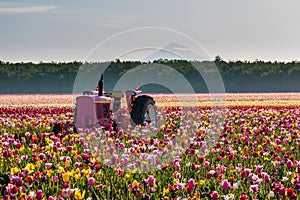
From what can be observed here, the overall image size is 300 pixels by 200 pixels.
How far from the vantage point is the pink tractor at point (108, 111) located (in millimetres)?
11102

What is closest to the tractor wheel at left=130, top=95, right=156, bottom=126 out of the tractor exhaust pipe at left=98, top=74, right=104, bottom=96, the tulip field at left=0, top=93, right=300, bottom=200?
the tulip field at left=0, top=93, right=300, bottom=200

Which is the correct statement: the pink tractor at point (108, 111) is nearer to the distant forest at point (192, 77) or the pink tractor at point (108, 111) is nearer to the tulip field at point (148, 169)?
the tulip field at point (148, 169)

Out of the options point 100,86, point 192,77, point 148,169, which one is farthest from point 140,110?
point 192,77

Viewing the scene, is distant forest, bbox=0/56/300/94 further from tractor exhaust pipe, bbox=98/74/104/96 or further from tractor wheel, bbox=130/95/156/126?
tractor exhaust pipe, bbox=98/74/104/96

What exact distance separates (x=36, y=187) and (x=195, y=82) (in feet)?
175

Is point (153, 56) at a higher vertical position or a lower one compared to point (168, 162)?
higher

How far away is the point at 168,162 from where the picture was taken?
26.2 ft

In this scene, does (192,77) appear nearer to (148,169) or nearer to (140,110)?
(140,110)

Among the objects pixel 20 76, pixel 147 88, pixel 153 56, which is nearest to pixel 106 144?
pixel 153 56

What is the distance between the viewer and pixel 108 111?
38.2 ft

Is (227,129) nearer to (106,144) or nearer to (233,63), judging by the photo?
(106,144)

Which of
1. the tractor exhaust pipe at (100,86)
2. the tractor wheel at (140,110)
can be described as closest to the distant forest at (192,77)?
the tractor wheel at (140,110)

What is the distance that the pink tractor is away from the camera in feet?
36.4

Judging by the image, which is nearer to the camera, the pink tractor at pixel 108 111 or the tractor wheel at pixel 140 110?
the pink tractor at pixel 108 111
